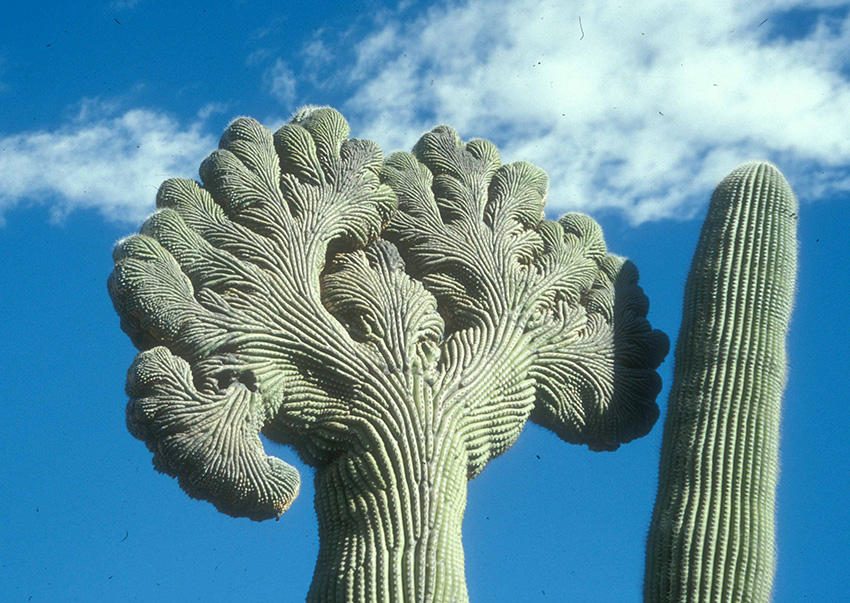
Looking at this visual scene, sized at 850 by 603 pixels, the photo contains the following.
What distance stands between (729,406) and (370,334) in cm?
230

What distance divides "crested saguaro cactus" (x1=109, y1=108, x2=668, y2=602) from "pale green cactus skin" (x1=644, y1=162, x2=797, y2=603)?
2.10 ft

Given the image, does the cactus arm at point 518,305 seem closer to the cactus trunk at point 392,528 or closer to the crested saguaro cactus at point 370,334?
the crested saguaro cactus at point 370,334

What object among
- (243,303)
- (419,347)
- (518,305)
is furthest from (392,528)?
(518,305)

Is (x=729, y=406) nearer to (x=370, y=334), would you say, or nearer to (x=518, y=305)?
(x=518, y=305)

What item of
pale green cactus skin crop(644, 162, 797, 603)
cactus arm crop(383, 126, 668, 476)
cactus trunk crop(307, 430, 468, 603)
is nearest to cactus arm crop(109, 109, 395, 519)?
cactus trunk crop(307, 430, 468, 603)

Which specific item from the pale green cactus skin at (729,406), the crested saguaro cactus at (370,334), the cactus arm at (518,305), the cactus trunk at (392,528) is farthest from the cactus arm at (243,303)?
the pale green cactus skin at (729,406)

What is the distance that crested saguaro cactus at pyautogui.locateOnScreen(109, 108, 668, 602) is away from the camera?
5.95 m

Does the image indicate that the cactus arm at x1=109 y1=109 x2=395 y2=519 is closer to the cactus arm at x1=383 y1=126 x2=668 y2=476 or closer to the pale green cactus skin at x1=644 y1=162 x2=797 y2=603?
the cactus arm at x1=383 y1=126 x2=668 y2=476

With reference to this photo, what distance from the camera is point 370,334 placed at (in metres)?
6.60

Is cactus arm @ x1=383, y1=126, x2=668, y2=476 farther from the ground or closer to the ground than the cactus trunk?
farther from the ground

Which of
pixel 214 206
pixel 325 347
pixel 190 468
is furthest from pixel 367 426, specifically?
pixel 214 206

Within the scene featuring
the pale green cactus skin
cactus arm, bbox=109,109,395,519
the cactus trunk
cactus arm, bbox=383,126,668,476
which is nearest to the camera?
the cactus trunk

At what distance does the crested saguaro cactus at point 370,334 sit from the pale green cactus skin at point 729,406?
0.64 m

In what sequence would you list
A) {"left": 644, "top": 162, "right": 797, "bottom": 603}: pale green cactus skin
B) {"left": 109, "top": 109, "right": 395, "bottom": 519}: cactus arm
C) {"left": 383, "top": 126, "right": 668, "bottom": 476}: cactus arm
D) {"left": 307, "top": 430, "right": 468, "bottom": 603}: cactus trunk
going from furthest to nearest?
{"left": 383, "top": 126, "right": 668, "bottom": 476}: cactus arm
{"left": 644, "top": 162, "right": 797, "bottom": 603}: pale green cactus skin
{"left": 109, "top": 109, "right": 395, "bottom": 519}: cactus arm
{"left": 307, "top": 430, "right": 468, "bottom": 603}: cactus trunk
